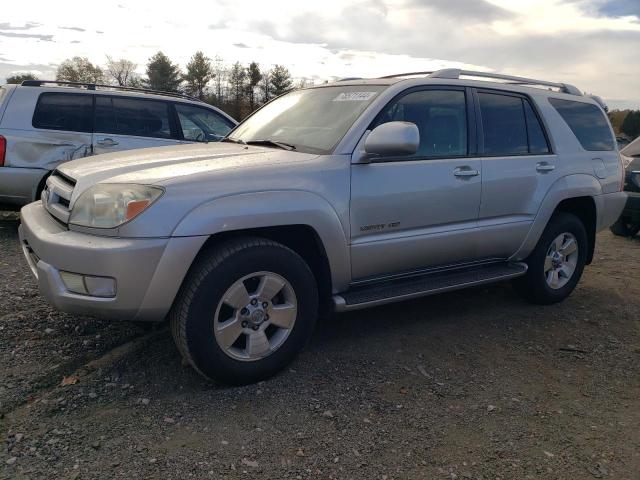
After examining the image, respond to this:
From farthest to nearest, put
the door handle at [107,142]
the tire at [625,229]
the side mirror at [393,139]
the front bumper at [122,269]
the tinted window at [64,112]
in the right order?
the tire at [625,229], the door handle at [107,142], the tinted window at [64,112], the side mirror at [393,139], the front bumper at [122,269]

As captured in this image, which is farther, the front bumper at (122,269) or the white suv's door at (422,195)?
the white suv's door at (422,195)

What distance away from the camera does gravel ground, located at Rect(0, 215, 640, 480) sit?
8.29 feet

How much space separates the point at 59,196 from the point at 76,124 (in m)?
3.75

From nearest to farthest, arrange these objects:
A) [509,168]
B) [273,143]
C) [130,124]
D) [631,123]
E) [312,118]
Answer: [273,143] → [312,118] → [509,168] → [130,124] → [631,123]

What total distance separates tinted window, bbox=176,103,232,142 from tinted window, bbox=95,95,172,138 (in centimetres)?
22

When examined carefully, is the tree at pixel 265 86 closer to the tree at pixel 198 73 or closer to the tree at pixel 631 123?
the tree at pixel 198 73

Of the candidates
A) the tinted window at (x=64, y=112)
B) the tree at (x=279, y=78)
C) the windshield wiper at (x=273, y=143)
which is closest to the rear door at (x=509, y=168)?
the windshield wiper at (x=273, y=143)

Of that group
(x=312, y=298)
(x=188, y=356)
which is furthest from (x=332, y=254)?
(x=188, y=356)

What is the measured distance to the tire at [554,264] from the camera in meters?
4.68

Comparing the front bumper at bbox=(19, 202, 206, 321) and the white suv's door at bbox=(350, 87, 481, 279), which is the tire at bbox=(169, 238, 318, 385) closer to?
the front bumper at bbox=(19, 202, 206, 321)

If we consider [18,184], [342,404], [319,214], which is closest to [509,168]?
[319,214]

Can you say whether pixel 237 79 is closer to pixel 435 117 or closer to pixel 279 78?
pixel 279 78

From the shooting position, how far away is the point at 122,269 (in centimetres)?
274

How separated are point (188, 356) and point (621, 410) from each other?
95.4 inches
